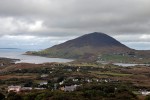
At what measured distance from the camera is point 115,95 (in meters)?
52.5

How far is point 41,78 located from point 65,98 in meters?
46.9

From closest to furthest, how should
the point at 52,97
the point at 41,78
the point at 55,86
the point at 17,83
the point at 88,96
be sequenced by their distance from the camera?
the point at 52,97, the point at 88,96, the point at 55,86, the point at 17,83, the point at 41,78

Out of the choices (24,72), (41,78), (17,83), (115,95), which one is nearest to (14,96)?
(115,95)

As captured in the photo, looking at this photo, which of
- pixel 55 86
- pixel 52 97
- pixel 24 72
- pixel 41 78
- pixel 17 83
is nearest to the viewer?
pixel 52 97

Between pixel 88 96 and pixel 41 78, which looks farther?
pixel 41 78

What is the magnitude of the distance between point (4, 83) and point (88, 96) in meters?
37.5

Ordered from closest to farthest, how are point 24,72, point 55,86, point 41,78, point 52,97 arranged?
point 52,97 < point 55,86 < point 41,78 < point 24,72

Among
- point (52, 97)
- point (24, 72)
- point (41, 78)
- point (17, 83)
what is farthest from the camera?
point (24, 72)

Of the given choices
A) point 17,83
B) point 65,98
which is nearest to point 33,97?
point 65,98

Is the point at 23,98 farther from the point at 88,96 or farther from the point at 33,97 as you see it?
the point at 88,96

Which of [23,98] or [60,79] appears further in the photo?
[60,79]

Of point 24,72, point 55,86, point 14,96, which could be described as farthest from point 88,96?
point 24,72

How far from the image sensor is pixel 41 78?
92875 mm

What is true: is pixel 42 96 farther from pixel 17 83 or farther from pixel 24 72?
pixel 24 72
